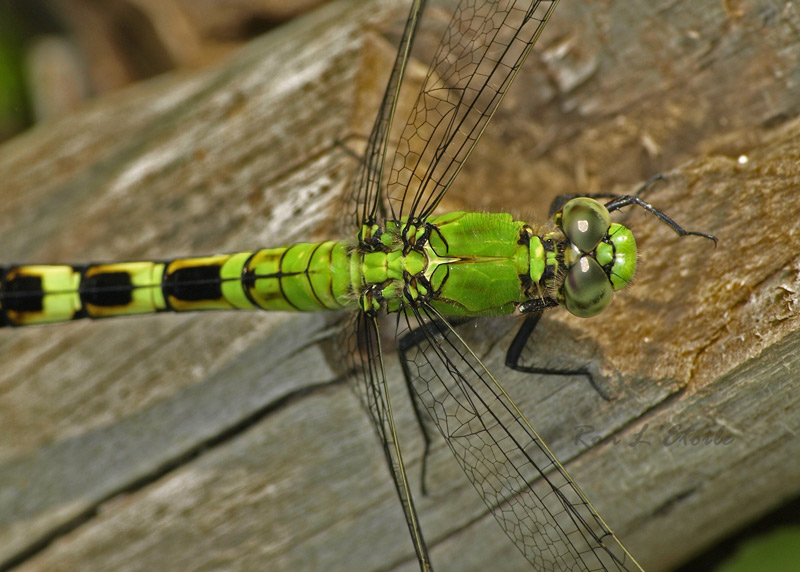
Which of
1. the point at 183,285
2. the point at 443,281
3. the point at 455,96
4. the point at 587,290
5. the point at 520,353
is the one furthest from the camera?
the point at 183,285

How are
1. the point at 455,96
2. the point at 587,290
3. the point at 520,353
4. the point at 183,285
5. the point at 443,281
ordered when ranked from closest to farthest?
the point at 587,290, the point at 520,353, the point at 443,281, the point at 455,96, the point at 183,285

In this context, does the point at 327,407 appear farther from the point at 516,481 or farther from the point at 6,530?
the point at 6,530

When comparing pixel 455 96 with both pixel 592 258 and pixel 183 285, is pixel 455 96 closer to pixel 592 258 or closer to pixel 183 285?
pixel 592 258

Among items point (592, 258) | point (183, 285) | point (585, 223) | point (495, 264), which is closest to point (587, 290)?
point (592, 258)

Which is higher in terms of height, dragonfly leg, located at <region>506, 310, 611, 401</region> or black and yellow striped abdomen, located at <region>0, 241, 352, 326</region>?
black and yellow striped abdomen, located at <region>0, 241, 352, 326</region>

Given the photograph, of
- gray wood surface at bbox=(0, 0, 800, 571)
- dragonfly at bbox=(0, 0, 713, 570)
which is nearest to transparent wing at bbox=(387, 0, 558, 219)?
dragonfly at bbox=(0, 0, 713, 570)

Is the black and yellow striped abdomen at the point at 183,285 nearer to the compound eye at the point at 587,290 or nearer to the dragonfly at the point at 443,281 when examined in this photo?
the dragonfly at the point at 443,281

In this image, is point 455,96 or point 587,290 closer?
point 587,290

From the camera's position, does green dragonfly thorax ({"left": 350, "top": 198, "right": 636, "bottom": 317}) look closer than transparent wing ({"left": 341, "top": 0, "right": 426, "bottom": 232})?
Yes

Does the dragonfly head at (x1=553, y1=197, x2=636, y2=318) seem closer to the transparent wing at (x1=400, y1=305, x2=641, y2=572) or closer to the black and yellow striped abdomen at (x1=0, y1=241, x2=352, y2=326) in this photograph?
the transparent wing at (x1=400, y1=305, x2=641, y2=572)

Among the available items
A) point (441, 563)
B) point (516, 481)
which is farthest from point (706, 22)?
point (441, 563)
